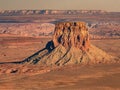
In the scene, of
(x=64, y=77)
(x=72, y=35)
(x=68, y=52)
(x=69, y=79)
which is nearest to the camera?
(x=69, y=79)

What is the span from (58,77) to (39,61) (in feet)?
53.4

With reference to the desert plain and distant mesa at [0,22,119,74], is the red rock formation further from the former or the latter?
the desert plain

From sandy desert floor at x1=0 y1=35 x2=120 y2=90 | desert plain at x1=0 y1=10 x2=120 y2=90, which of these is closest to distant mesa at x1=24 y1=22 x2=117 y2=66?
desert plain at x1=0 y1=10 x2=120 y2=90

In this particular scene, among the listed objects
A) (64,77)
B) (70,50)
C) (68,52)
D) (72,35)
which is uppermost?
(72,35)

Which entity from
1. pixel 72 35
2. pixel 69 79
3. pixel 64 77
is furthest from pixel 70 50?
pixel 69 79

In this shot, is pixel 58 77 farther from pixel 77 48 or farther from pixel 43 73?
pixel 77 48

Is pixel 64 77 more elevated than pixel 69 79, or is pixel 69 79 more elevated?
pixel 69 79

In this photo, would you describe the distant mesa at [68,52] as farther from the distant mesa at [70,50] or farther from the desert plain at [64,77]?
the desert plain at [64,77]

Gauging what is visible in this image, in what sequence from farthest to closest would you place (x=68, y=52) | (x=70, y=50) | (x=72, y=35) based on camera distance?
(x=72, y=35) → (x=70, y=50) → (x=68, y=52)

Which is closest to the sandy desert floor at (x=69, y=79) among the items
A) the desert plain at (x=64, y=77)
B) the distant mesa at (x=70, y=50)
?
the desert plain at (x=64, y=77)

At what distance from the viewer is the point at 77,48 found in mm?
95875

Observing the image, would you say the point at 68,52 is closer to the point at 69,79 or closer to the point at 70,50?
the point at 70,50

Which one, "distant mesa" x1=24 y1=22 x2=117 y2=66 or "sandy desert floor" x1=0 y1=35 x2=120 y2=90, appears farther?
"distant mesa" x1=24 y1=22 x2=117 y2=66

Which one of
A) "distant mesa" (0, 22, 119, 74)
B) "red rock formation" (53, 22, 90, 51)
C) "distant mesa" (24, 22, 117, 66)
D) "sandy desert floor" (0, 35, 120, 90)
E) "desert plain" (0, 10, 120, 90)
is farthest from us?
"red rock formation" (53, 22, 90, 51)
